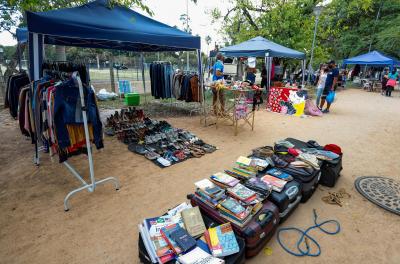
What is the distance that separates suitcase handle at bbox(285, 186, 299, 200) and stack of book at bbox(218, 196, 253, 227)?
2.07ft

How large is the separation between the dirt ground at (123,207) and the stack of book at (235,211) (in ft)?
1.31

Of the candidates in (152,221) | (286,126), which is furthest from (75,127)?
(286,126)

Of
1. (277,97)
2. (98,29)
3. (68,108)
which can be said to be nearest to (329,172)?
(68,108)

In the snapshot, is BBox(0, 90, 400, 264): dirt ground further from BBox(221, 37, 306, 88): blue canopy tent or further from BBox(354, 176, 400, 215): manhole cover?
BBox(221, 37, 306, 88): blue canopy tent

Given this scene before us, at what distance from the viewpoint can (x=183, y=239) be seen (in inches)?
74.6

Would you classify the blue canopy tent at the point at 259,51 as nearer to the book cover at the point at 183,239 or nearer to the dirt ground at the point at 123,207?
the dirt ground at the point at 123,207

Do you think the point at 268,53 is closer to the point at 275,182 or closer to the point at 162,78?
the point at 162,78

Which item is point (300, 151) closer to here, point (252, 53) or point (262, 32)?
point (252, 53)

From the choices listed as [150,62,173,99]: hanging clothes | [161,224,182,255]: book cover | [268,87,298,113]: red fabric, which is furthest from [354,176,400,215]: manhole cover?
[150,62,173,99]: hanging clothes

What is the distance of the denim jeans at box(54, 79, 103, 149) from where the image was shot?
2.70 meters

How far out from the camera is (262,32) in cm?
1302

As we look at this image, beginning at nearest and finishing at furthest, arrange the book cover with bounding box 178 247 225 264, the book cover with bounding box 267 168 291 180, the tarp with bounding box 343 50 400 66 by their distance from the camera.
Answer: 1. the book cover with bounding box 178 247 225 264
2. the book cover with bounding box 267 168 291 180
3. the tarp with bounding box 343 50 400 66

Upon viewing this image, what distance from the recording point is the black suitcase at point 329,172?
332 cm

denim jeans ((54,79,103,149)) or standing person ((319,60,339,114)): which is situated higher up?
standing person ((319,60,339,114))
